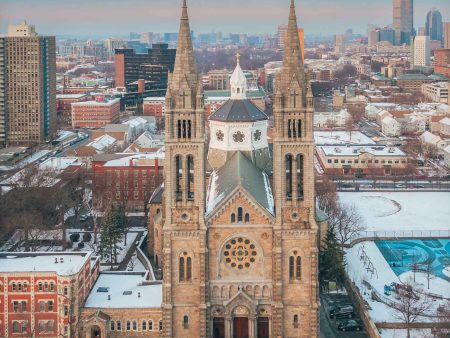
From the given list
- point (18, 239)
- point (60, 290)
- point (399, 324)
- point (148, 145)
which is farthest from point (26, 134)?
point (399, 324)

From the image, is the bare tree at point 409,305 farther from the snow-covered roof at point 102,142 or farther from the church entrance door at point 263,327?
the snow-covered roof at point 102,142

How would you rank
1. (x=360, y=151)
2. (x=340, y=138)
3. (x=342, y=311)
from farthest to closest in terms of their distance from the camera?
(x=340, y=138)
(x=360, y=151)
(x=342, y=311)

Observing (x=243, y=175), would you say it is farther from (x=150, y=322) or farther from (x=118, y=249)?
(x=118, y=249)

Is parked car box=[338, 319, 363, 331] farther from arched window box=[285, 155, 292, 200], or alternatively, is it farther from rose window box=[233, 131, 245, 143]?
rose window box=[233, 131, 245, 143]

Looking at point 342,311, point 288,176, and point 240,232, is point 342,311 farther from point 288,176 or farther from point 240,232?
point 288,176

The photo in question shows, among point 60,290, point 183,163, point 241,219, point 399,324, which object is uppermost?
point 183,163

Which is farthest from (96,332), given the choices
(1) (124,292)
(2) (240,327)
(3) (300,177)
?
(3) (300,177)

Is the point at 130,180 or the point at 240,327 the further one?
the point at 130,180
